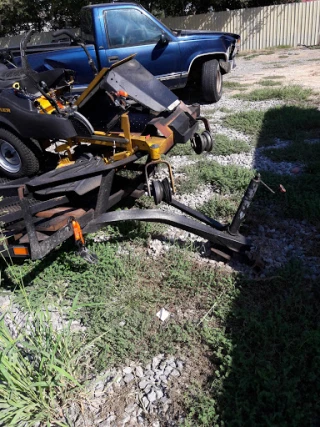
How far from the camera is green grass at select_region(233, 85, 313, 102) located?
8.20 m

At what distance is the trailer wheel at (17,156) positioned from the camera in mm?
4738

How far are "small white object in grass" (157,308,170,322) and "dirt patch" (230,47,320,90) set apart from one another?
7.91m

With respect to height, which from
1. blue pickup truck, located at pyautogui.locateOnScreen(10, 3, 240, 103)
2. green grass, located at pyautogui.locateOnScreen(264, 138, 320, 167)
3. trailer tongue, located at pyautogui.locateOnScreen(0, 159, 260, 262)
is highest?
blue pickup truck, located at pyautogui.locateOnScreen(10, 3, 240, 103)

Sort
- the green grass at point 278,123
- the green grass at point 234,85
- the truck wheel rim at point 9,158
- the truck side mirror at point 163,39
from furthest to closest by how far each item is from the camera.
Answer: the green grass at point 234,85
the truck side mirror at point 163,39
the green grass at point 278,123
the truck wheel rim at point 9,158

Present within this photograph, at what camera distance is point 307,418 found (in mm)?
2139

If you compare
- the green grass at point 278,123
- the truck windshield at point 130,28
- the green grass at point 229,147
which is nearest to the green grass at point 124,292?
the green grass at point 229,147

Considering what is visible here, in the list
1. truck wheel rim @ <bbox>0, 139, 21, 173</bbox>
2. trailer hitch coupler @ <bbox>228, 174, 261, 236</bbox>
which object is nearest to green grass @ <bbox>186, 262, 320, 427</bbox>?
trailer hitch coupler @ <bbox>228, 174, 261, 236</bbox>

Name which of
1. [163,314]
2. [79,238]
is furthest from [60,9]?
[163,314]

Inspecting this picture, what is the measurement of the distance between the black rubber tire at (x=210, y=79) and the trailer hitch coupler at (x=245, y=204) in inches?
232

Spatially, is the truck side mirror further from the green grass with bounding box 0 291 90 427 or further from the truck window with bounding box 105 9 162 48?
the green grass with bounding box 0 291 90 427

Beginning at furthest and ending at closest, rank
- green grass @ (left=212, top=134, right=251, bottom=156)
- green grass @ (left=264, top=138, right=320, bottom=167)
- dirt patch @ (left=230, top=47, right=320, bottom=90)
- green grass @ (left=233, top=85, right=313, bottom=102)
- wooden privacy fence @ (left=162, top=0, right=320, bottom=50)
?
wooden privacy fence @ (left=162, top=0, right=320, bottom=50), dirt patch @ (left=230, top=47, right=320, bottom=90), green grass @ (left=233, top=85, right=313, bottom=102), green grass @ (left=212, top=134, right=251, bottom=156), green grass @ (left=264, top=138, right=320, bottom=167)

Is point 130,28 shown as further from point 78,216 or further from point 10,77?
point 78,216

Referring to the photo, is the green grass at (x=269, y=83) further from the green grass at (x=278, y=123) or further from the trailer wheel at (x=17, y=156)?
the trailer wheel at (x=17, y=156)

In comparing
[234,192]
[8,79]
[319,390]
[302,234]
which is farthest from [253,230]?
[8,79]
